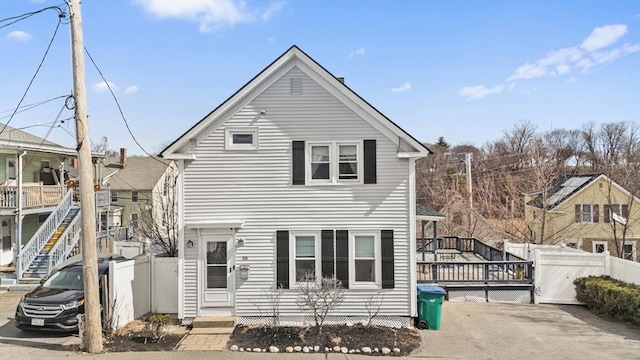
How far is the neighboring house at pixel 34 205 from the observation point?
17869 millimetres

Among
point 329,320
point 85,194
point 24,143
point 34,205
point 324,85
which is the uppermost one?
point 324,85

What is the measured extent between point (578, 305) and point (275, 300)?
9.52m

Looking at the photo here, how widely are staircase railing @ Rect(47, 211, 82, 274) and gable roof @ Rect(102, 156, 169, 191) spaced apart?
50.7ft

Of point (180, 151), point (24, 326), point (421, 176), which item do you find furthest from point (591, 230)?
point (24, 326)

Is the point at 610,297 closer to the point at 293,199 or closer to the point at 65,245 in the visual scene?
the point at 293,199

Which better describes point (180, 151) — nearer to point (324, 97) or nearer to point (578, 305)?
point (324, 97)

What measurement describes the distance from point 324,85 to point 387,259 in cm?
485

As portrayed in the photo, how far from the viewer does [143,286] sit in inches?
457

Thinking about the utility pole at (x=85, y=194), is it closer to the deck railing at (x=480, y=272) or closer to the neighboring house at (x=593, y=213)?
the deck railing at (x=480, y=272)

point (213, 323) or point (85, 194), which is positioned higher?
point (85, 194)

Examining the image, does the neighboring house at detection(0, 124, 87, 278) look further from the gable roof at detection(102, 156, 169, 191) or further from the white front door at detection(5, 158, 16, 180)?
the gable roof at detection(102, 156, 169, 191)

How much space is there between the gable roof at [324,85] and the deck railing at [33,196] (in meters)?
12.8

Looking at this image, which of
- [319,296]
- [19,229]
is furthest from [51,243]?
[319,296]

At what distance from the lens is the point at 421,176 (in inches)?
1849
